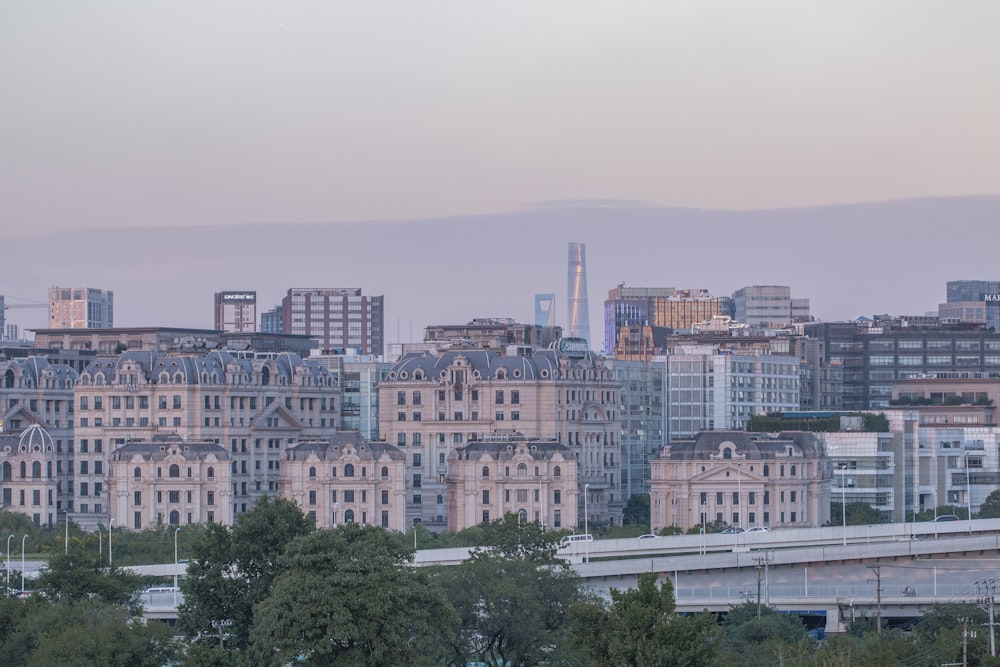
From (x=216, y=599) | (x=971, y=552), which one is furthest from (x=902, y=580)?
(x=216, y=599)

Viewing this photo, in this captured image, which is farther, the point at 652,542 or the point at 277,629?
the point at 652,542

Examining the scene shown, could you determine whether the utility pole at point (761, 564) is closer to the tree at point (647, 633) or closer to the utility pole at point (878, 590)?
the utility pole at point (878, 590)

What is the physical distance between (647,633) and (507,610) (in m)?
24.3

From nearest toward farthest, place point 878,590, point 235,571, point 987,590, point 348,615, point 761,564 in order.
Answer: point 348,615, point 235,571, point 878,590, point 987,590, point 761,564


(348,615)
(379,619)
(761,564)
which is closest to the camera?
(348,615)

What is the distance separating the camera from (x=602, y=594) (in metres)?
142

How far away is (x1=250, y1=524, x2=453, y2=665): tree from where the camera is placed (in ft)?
344

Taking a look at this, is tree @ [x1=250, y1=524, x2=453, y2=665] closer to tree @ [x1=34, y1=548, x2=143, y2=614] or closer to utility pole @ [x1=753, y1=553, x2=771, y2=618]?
tree @ [x1=34, y1=548, x2=143, y2=614]

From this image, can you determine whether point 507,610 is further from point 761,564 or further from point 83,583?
point 83,583

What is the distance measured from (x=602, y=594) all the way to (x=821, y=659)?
3312 cm

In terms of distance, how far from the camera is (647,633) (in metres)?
97.9

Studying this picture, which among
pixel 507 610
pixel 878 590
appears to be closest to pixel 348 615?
pixel 507 610

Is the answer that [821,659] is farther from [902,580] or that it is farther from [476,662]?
[902,580]

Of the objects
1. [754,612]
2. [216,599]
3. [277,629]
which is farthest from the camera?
[754,612]
